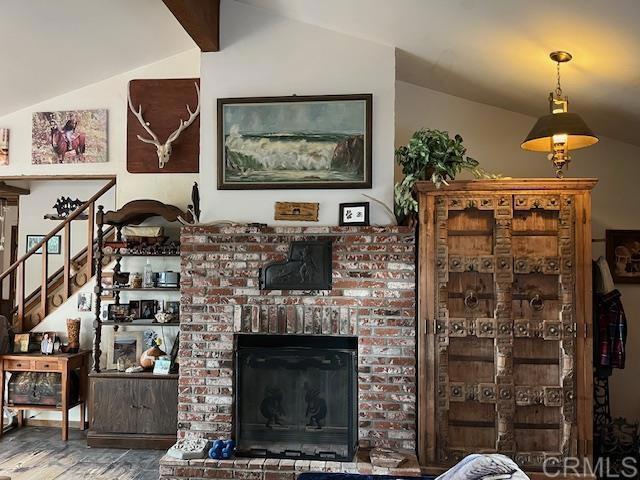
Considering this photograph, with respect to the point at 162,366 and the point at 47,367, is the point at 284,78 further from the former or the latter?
the point at 47,367

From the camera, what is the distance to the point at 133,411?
4258mm

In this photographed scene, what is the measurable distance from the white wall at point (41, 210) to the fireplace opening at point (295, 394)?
4.31 m

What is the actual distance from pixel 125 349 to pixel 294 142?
7.87 ft

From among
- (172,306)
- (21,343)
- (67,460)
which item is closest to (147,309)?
(172,306)

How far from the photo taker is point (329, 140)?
12.3ft

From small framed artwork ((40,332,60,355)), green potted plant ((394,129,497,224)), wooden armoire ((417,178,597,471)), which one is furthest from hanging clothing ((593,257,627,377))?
small framed artwork ((40,332,60,355))

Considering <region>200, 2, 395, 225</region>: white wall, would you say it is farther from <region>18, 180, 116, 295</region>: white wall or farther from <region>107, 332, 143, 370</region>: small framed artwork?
<region>18, 180, 116, 295</region>: white wall

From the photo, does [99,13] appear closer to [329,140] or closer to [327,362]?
[329,140]

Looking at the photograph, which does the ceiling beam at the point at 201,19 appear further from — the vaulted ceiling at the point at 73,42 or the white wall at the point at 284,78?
the vaulted ceiling at the point at 73,42

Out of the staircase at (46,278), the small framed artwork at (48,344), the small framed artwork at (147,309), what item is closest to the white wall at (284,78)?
the small framed artwork at (147,309)

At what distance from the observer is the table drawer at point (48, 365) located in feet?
14.5

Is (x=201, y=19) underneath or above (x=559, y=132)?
above

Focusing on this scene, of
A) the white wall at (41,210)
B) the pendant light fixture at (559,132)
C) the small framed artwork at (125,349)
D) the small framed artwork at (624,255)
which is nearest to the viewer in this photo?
the pendant light fixture at (559,132)

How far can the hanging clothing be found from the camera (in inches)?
142
